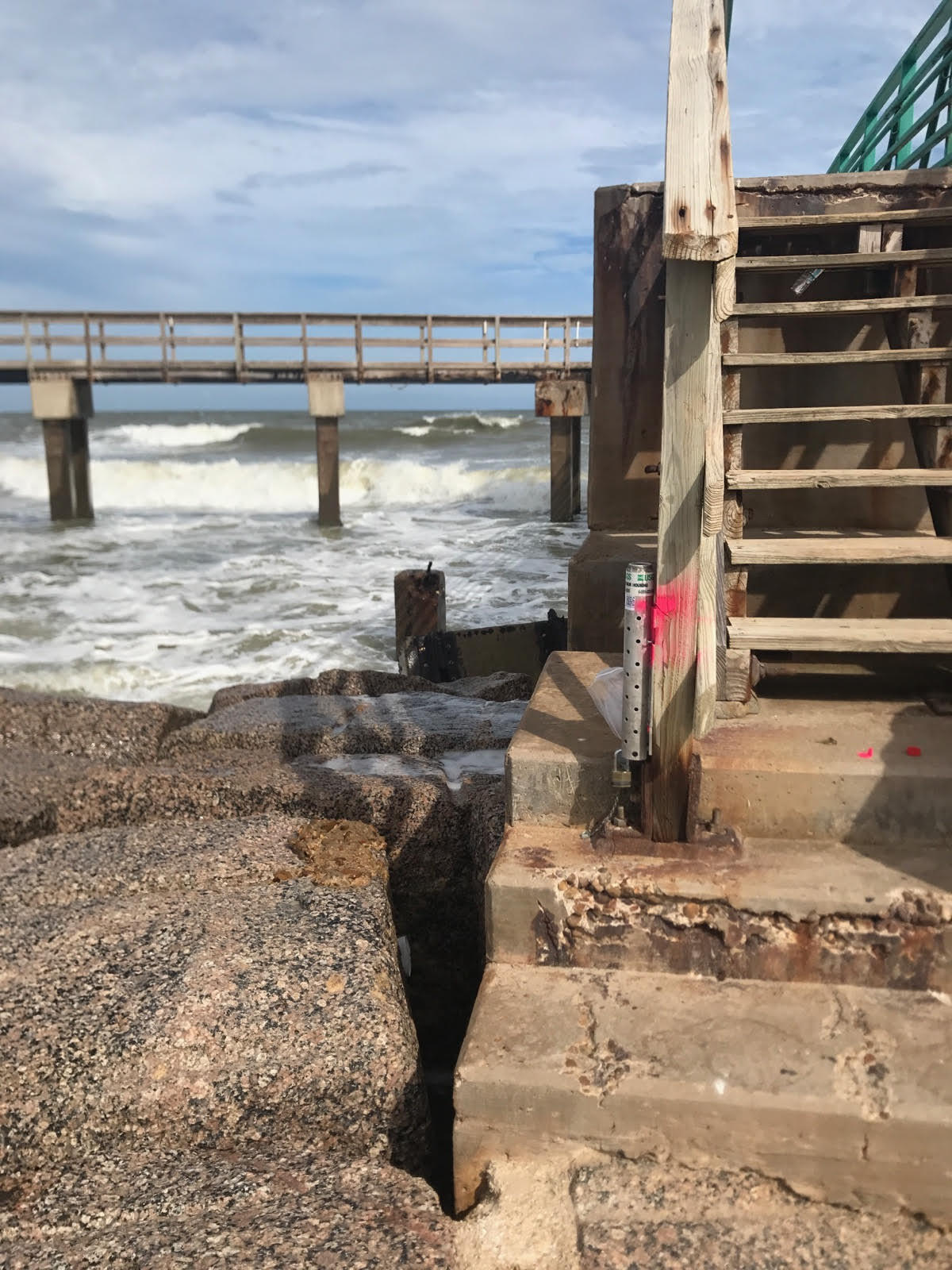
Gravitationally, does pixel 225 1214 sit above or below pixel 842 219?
below

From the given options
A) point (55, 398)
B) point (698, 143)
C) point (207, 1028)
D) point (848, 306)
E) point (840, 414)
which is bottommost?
point (207, 1028)

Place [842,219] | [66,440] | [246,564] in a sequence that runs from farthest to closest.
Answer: [66,440]
[246,564]
[842,219]

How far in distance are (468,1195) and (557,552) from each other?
41.8 ft

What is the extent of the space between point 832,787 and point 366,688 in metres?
3.89

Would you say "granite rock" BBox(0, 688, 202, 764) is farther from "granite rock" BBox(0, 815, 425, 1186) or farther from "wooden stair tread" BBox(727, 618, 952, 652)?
"wooden stair tread" BBox(727, 618, 952, 652)

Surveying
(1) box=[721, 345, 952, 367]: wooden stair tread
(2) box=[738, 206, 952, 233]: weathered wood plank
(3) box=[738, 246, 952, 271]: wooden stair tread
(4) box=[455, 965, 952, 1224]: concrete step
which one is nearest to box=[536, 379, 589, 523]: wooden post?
(2) box=[738, 206, 952, 233]: weathered wood plank

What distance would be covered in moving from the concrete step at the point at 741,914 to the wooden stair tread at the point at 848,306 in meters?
1.73

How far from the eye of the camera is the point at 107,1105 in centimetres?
196

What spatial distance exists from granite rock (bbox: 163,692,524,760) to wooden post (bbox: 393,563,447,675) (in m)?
2.55

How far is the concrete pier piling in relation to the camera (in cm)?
1686

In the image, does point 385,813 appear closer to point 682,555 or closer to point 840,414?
point 682,555

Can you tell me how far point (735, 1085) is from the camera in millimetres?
1801

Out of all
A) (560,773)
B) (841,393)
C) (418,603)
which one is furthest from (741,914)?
(418,603)

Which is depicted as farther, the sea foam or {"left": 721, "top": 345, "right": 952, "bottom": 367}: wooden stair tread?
the sea foam
